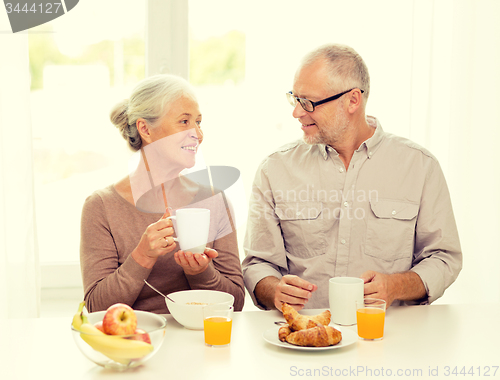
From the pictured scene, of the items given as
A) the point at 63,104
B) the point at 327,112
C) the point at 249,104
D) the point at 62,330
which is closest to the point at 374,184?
the point at 327,112

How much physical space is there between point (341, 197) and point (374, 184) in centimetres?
13

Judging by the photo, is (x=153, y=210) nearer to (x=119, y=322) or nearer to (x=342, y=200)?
(x=342, y=200)

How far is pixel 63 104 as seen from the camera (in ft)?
8.19

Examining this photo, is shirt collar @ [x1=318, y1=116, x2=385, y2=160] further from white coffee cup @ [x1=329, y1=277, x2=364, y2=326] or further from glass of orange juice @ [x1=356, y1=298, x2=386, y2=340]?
glass of orange juice @ [x1=356, y1=298, x2=386, y2=340]

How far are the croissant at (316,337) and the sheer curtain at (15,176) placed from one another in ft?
4.91

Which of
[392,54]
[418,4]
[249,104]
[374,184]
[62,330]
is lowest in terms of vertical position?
[62,330]

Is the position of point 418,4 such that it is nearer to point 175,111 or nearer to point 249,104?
point 249,104

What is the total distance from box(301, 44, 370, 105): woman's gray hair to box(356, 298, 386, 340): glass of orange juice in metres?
0.92

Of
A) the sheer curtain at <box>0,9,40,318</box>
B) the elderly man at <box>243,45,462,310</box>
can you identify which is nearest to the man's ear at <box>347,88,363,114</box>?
the elderly man at <box>243,45,462,310</box>

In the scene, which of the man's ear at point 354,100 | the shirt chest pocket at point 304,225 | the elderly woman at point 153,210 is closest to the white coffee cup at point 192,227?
the elderly woman at point 153,210

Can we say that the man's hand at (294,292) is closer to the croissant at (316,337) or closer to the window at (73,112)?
the croissant at (316,337)

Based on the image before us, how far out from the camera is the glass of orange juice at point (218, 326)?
1208 millimetres

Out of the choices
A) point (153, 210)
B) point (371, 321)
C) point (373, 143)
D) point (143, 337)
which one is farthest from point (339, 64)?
point (143, 337)

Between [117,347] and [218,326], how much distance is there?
0.27 m
